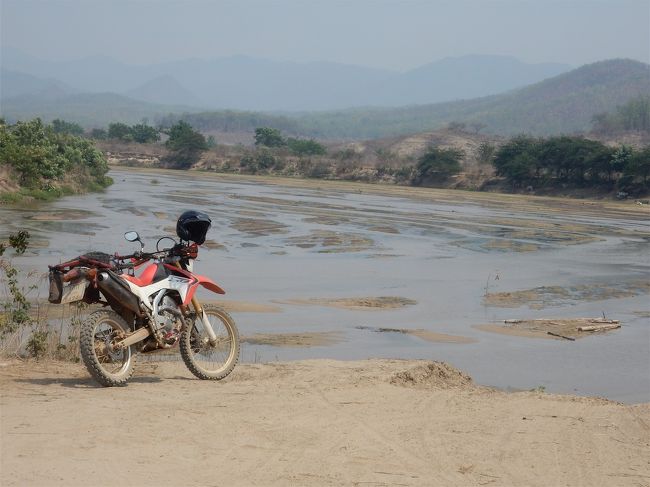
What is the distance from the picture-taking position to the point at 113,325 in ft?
26.5

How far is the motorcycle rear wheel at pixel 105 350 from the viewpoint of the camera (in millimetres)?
7797

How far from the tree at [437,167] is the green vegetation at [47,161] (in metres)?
27.3

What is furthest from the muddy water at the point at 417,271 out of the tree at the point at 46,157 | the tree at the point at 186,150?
the tree at the point at 186,150

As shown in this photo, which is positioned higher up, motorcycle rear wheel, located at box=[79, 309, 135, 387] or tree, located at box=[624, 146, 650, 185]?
tree, located at box=[624, 146, 650, 185]

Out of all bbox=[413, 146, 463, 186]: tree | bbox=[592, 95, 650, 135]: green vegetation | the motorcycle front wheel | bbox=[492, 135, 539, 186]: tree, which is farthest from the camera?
bbox=[592, 95, 650, 135]: green vegetation

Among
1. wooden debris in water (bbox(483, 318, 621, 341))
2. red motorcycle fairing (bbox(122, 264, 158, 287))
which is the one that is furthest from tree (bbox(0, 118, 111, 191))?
red motorcycle fairing (bbox(122, 264, 158, 287))

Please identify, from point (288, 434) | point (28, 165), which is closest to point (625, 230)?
point (28, 165)

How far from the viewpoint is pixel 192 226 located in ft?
28.9

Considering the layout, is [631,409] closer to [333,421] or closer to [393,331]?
[333,421]

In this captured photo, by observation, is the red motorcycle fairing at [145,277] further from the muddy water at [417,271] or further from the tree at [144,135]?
the tree at [144,135]

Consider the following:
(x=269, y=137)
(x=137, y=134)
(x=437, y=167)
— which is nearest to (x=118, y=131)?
(x=137, y=134)

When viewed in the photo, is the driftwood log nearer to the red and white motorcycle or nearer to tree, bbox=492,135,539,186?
the red and white motorcycle

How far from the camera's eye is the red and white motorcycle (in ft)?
25.7

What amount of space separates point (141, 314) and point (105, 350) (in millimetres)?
442
